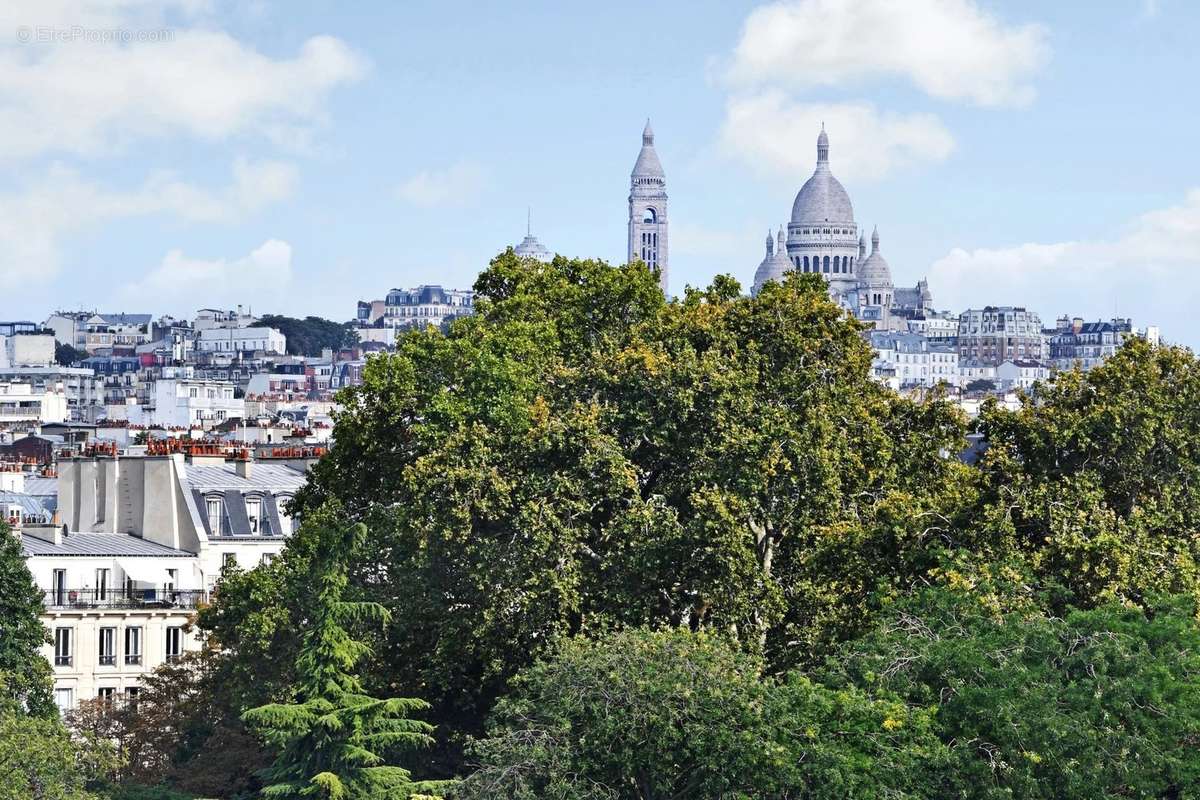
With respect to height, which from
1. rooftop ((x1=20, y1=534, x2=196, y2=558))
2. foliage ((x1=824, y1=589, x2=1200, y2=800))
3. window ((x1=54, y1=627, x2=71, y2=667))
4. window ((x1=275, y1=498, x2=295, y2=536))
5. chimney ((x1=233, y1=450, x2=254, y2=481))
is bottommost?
window ((x1=54, y1=627, x2=71, y2=667))

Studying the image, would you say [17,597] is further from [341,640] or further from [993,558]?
[993,558]

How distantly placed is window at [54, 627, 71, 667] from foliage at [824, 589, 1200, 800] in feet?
83.3

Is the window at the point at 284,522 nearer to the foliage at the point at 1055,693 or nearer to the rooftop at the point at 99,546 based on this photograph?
the rooftop at the point at 99,546

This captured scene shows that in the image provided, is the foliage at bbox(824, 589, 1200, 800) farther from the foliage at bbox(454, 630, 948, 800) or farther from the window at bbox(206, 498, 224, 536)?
the window at bbox(206, 498, 224, 536)

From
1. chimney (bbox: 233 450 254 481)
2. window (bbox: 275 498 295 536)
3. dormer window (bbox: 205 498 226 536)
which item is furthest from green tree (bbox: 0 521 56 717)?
chimney (bbox: 233 450 254 481)

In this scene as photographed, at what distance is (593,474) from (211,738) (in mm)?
10545

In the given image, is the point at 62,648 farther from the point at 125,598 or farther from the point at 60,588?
the point at 125,598

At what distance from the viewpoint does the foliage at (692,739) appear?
37.0 meters

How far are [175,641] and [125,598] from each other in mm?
1546

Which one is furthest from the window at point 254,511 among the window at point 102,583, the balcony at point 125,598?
the window at point 102,583

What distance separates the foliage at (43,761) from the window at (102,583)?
1752cm

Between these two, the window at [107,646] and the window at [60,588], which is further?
the window at [60,588]

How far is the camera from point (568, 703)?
1508 inches

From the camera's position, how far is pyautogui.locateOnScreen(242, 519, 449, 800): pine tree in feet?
132
